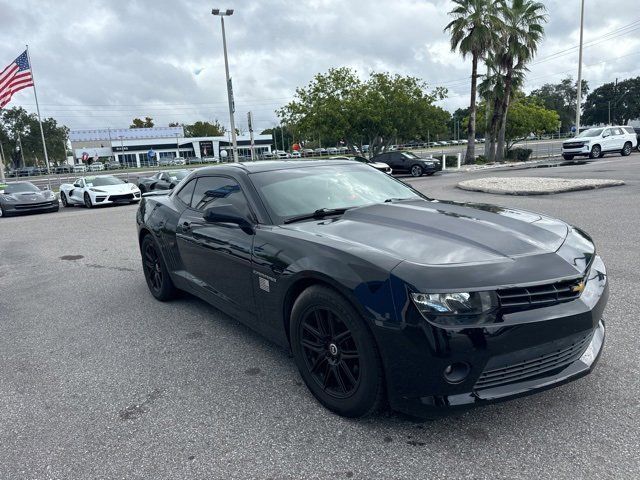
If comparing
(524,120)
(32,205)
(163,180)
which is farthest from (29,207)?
(524,120)

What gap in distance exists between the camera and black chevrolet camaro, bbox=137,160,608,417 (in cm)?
232

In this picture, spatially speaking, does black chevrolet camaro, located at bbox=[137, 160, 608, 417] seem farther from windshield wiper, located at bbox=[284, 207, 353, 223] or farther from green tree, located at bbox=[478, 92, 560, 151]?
green tree, located at bbox=[478, 92, 560, 151]

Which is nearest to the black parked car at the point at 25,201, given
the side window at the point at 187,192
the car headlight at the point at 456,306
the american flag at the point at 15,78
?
the american flag at the point at 15,78

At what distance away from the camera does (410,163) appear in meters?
26.1

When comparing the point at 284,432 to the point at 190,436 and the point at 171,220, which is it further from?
the point at 171,220

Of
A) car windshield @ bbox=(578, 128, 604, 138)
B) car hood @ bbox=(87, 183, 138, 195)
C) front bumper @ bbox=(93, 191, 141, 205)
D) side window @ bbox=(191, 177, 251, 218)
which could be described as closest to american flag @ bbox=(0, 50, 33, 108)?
car hood @ bbox=(87, 183, 138, 195)

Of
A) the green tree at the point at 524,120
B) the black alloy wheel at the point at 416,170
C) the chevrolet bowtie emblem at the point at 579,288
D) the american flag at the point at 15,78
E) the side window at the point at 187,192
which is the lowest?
the black alloy wheel at the point at 416,170

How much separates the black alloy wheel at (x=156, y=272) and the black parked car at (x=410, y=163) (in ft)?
71.4

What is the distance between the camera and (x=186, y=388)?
10.8 feet

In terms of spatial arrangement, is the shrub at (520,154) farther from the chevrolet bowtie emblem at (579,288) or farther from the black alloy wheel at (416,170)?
the chevrolet bowtie emblem at (579,288)

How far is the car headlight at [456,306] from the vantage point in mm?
2293

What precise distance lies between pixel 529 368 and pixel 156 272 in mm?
4037

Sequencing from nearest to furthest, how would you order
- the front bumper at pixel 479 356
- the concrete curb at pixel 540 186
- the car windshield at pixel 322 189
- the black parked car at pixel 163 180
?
1. the front bumper at pixel 479 356
2. the car windshield at pixel 322 189
3. the concrete curb at pixel 540 186
4. the black parked car at pixel 163 180

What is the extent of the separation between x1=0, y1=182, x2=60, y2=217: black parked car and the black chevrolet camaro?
1592 cm
